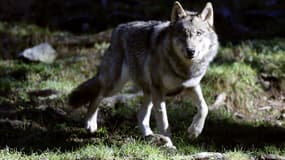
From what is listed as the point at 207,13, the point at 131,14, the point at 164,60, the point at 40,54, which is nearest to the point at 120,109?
the point at 164,60

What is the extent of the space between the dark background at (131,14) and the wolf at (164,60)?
18.5ft

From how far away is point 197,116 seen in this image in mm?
6848

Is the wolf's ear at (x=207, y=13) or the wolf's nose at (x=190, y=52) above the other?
the wolf's ear at (x=207, y=13)

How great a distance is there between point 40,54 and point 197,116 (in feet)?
18.6

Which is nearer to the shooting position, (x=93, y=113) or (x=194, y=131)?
(x=194, y=131)

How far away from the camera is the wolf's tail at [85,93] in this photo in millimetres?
8414

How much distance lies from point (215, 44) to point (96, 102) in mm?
2225

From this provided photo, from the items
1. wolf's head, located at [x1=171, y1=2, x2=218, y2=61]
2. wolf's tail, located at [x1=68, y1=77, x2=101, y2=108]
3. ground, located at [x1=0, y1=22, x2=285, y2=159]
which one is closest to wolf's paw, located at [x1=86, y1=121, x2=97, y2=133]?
ground, located at [x1=0, y1=22, x2=285, y2=159]

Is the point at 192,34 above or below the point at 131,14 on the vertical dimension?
below

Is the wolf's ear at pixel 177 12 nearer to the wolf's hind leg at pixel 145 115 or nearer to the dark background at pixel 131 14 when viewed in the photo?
the wolf's hind leg at pixel 145 115

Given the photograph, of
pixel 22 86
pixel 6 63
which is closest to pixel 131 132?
pixel 22 86

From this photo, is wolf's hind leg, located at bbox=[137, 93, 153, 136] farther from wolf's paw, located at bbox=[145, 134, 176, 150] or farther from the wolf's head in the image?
the wolf's head

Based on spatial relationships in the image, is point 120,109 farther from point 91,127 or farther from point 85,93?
point 91,127

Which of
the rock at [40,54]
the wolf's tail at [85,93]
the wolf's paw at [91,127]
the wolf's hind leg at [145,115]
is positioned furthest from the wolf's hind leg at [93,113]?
the rock at [40,54]
